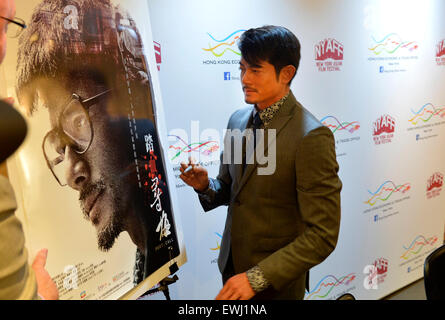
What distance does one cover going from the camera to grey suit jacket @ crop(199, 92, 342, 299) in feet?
3.95

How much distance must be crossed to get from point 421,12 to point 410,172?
1.31 meters

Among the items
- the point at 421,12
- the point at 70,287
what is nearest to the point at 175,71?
the point at 70,287

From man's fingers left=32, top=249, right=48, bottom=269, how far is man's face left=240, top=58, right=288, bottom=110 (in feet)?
2.91

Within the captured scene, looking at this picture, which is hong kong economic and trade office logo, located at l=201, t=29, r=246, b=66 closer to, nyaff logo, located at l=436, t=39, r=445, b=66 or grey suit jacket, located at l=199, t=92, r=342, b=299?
grey suit jacket, located at l=199, t=92, r=342, b=299

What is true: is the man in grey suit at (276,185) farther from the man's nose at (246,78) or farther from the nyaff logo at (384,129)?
the nyaff logo at (384,129)

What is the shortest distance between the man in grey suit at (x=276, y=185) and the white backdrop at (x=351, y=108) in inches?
20.4

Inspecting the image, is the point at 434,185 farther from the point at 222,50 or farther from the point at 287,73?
the point at 287,73

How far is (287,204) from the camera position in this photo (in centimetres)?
132

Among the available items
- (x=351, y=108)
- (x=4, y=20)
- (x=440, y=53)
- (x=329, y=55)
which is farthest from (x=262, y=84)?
(x=440, y=53)

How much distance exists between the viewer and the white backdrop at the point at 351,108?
1.88 m

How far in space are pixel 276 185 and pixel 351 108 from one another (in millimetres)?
1495

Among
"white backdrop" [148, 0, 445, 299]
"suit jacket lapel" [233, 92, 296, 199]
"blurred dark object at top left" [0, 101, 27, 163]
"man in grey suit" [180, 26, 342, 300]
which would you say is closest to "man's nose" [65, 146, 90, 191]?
"blurred dark object at top left" [0, 101, 27, 163]

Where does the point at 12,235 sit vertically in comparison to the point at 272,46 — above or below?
below

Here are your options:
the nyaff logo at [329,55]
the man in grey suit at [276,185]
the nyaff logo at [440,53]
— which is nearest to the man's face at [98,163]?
the man in grey suit at [276,185]
